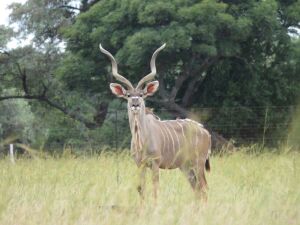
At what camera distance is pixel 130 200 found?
421 centimetres

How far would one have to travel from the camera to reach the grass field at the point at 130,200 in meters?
4.11

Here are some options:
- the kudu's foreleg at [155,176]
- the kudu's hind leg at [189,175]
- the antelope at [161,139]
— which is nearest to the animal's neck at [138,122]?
the antelope at [161,139]

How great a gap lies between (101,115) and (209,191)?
57.9 ft

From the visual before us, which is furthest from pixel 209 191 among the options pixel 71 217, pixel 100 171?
pixel 71 217

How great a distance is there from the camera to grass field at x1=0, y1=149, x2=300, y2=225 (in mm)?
4105

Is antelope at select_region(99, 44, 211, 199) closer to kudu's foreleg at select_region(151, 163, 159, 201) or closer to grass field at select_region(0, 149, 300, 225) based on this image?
kudu's foreleg at select_region(151, 163, 159, 201)

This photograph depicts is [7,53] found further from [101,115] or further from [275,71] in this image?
[275,71]

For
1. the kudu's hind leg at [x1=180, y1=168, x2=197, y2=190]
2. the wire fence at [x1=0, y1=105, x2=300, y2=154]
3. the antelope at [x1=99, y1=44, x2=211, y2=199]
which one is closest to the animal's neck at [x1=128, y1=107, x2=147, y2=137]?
the antelope at [x1=99, y1=44, x2=211, y2=199]

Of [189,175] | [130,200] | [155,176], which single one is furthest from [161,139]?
[130,200]

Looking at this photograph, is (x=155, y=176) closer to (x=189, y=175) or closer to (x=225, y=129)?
(x=189, y=175)

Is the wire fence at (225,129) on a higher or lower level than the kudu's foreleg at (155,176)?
lower

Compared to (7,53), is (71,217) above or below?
above

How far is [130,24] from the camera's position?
60.9ft

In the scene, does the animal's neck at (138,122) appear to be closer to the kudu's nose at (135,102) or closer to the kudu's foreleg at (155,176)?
the kudu's nose at (135,102)
